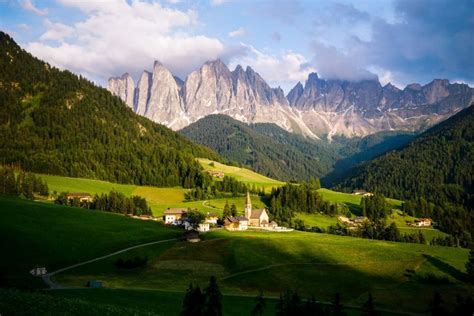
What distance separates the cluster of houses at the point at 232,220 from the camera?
132375mm

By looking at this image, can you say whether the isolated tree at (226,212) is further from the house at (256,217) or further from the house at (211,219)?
the house at (256,217)

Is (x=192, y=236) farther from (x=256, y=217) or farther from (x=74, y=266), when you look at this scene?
(x=256, y=217)

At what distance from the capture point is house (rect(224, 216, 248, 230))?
439 feet

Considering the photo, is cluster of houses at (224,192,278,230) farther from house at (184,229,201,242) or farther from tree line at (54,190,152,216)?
tree line at (54,190,152,216)

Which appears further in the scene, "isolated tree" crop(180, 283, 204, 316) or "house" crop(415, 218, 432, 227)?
"house" crop(415, 218, 432, 227)

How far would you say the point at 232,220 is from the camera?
446 ft

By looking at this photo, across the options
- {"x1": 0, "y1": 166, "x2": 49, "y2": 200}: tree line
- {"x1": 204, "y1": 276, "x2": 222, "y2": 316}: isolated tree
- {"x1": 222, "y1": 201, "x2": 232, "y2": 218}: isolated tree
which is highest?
{"x1": 0, "y1": 166, "x2": 49, "y2": 200}: tree line

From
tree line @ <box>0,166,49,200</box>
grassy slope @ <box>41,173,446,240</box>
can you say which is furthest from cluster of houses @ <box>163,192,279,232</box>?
tree line @ <box>0,166,49,200</box>

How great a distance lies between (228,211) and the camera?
14738 cm

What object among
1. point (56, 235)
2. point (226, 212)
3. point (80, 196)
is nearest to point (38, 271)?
point (56, 235)

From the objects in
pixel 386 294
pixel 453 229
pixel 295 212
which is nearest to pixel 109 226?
pixel 386 294

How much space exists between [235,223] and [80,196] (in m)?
59.3

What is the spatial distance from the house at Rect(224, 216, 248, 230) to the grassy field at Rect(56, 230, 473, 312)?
25.7 m

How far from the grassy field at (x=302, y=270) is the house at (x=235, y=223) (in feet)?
84.2
